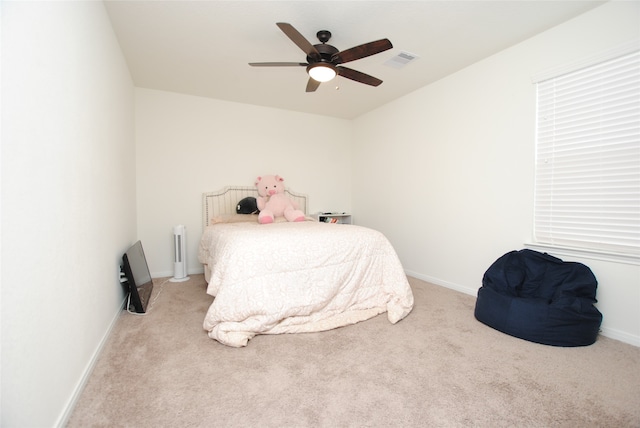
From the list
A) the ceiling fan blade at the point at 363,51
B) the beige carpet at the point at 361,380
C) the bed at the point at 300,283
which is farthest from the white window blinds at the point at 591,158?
the ceiling fan blade at the point at 363,51

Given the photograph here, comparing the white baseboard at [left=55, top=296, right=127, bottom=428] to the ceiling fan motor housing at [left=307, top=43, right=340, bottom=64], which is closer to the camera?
the white baseboard at [left=55, top=296, right=127, bottom=428]

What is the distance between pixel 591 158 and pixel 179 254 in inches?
162

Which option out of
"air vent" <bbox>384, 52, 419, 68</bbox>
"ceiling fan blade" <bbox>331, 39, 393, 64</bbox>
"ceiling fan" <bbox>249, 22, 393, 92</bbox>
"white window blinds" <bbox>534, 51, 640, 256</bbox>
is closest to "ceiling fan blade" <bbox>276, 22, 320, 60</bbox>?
"ceiling fan" <bbox>249, 22, 393, 92</bbox>

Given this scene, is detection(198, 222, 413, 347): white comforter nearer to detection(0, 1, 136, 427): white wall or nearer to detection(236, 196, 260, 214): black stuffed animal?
detection(0, 1, 136, 427): white wall

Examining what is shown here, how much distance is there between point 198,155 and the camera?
390cm

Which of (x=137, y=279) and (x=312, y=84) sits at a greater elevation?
(x=312, y=84)

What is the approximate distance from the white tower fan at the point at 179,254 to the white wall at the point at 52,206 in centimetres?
136

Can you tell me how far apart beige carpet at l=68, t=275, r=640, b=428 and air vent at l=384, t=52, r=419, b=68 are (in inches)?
96.9

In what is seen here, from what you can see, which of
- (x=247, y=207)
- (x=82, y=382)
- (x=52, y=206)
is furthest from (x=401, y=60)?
(x=82, y=382)

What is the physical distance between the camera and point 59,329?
125 centimetres

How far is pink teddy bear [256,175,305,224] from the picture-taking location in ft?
12.2

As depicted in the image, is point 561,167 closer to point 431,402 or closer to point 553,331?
point 553,331

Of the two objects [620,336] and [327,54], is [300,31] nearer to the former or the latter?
[327,54]

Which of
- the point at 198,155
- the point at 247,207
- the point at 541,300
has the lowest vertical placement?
the point at 541,300
